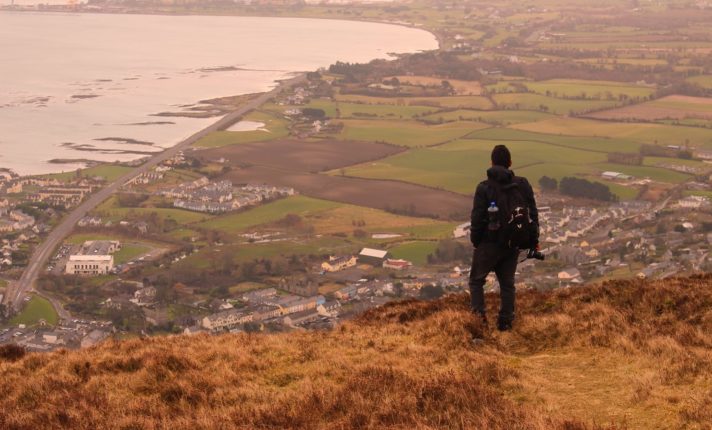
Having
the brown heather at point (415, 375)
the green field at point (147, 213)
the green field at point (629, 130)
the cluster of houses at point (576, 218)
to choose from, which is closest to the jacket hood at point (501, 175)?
the brown heather at point (415, 375)

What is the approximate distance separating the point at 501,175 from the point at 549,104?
3236 inches

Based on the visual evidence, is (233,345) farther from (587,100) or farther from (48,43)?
(48,43)

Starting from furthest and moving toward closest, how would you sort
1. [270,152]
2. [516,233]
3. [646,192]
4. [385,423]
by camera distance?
1. [270,152]
2. [646,192]
3. [516,233]
4. [385,423]

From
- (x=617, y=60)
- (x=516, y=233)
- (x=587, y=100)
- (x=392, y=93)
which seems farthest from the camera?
(x=617, y=60)

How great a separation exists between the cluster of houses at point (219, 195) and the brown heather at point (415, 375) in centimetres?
4080

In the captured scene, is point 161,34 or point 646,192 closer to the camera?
point 646,192

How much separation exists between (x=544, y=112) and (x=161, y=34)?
Answer: 99432 millimetres

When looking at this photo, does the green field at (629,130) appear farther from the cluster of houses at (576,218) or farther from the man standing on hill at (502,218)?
the man standing on hill at (502,218)

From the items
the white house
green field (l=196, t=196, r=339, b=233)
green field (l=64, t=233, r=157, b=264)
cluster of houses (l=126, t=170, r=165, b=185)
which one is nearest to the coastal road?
cluster of houses (l=126, t=170, r=165, b=185)

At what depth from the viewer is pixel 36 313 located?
36.3 meters

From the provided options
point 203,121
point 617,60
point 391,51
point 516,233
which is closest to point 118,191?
point 203,121

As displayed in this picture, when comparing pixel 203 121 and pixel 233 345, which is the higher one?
pixel 233 345

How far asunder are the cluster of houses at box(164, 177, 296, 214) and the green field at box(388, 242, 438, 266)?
1202 cm

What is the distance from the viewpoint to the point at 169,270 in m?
42.4
